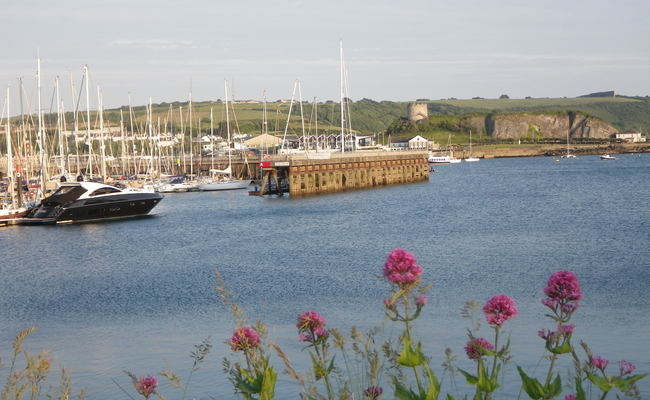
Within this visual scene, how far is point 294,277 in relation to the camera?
2150 centimetres

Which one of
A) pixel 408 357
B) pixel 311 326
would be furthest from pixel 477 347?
pixel 311 326

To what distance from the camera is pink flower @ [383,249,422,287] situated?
446 centimetres

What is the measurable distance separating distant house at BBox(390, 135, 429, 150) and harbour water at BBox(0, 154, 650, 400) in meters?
102

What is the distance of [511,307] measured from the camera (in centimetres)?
452

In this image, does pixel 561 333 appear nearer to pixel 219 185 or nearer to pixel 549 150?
pixel 219 185

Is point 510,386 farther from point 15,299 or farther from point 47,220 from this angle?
point 47,220

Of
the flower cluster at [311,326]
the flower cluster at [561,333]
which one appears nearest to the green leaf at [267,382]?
the flower cluster at [311,326]

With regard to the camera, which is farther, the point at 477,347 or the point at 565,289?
the point at 477,347

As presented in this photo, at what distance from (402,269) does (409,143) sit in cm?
14519

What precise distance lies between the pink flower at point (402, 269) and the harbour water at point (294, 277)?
2.84 meters

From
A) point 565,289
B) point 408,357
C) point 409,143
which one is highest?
point 565,289

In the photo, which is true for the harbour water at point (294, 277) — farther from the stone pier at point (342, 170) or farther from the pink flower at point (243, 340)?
the stone pier at point (342, 170)

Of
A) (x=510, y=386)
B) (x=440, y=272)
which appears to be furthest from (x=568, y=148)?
(x=510, y=386)

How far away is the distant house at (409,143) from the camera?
147 metres
